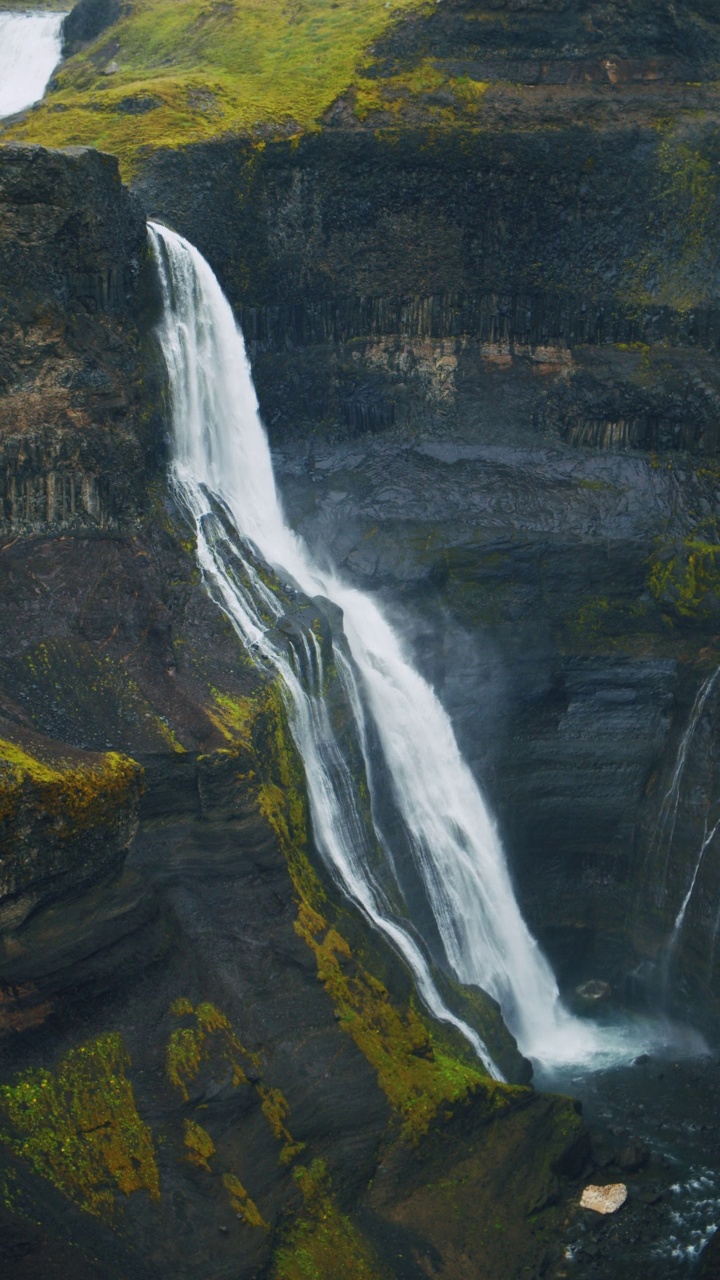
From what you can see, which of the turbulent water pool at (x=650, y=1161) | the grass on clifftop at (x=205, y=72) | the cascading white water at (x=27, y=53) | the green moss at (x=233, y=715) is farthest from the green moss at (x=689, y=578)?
the cascading white water at (x=27, y=53)

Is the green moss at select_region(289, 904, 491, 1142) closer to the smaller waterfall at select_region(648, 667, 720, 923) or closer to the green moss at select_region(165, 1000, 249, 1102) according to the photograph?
the green moss at select_region(165, 1000, 249, 1102)

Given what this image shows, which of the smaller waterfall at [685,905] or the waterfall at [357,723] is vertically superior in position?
the waterfall at [357,723]

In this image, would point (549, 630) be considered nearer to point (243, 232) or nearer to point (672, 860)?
point (672, 860)

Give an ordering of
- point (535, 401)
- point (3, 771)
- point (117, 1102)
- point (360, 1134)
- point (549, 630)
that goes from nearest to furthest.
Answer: point (3, 771) < point (117, 1102) < point (360, 1134) < point (549, 630) < point (535, 401)

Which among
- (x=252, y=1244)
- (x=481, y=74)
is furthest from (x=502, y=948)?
(x=481, y=74)

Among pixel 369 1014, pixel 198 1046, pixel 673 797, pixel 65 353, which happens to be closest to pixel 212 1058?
pixel 198 1046

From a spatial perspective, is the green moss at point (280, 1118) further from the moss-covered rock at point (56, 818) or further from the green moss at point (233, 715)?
the green moss at point (233, 715)

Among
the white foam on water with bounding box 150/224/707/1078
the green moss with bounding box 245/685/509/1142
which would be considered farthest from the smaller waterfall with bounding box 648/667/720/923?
the green moss with bounding box 245/685/509/1142
